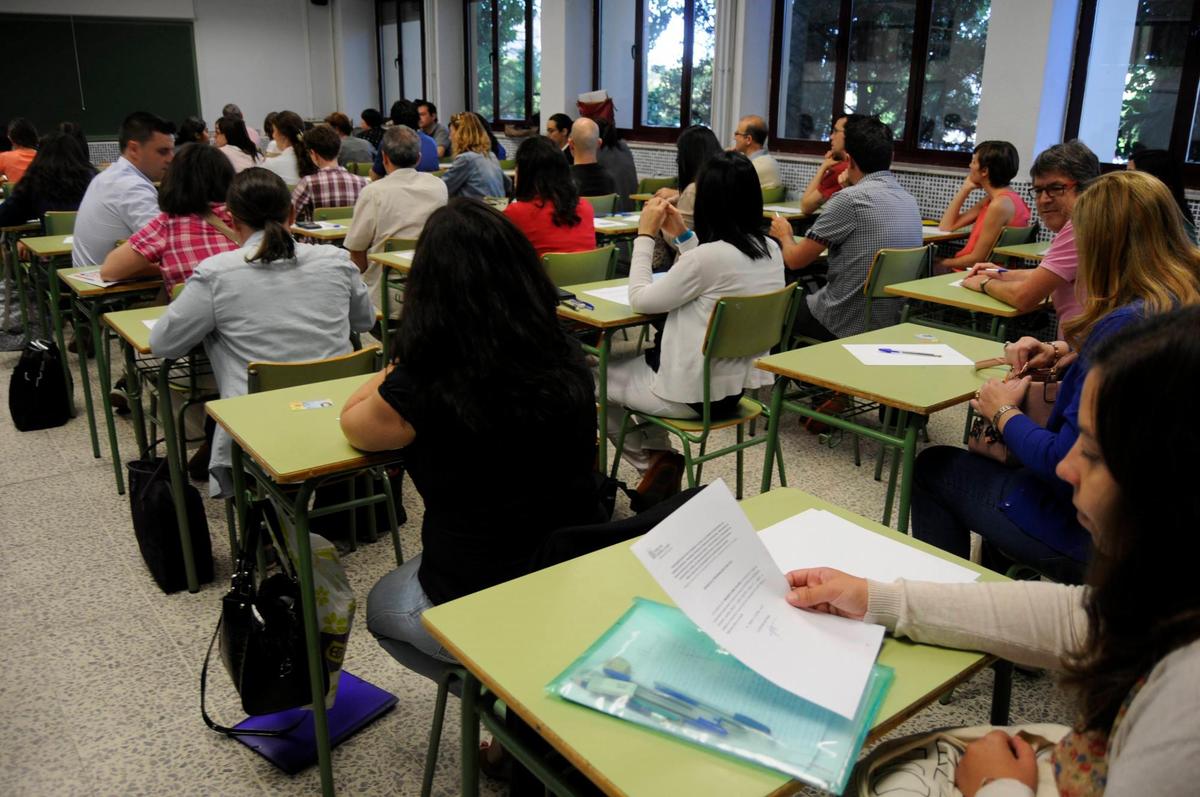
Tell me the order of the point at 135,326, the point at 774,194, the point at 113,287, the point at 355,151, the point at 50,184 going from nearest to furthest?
the point at 135,326, the point at 113,287, the point at 50,184, the point at 774,194, the point at 355,151

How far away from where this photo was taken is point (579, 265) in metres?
3.99

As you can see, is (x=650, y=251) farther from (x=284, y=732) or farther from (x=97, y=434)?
(x=97, y=434)

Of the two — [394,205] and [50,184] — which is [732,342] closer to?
[394,205]

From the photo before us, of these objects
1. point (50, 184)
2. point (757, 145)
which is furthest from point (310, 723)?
point (757, 145)

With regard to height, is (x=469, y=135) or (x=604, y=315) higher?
(x=469, y=135)

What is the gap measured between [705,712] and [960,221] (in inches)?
194

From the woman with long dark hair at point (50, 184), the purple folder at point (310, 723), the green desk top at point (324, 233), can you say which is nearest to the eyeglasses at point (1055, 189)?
the purple folder at point (310, 723)

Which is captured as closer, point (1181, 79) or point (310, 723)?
point (310, 723)

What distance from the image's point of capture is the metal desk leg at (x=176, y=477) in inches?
104

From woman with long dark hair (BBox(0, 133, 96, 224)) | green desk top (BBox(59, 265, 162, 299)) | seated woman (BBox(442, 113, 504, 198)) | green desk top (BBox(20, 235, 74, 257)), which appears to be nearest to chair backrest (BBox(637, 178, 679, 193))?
seated woman (BBox(442, 113, 504, 198))

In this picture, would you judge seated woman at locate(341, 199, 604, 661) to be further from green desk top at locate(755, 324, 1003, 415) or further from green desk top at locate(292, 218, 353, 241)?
green desk top at locate(292, 218, 353, 241)

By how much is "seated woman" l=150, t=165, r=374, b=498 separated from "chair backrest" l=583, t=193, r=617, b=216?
3.37m

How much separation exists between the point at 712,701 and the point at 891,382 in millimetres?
1477

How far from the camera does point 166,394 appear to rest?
2637 millimetres
